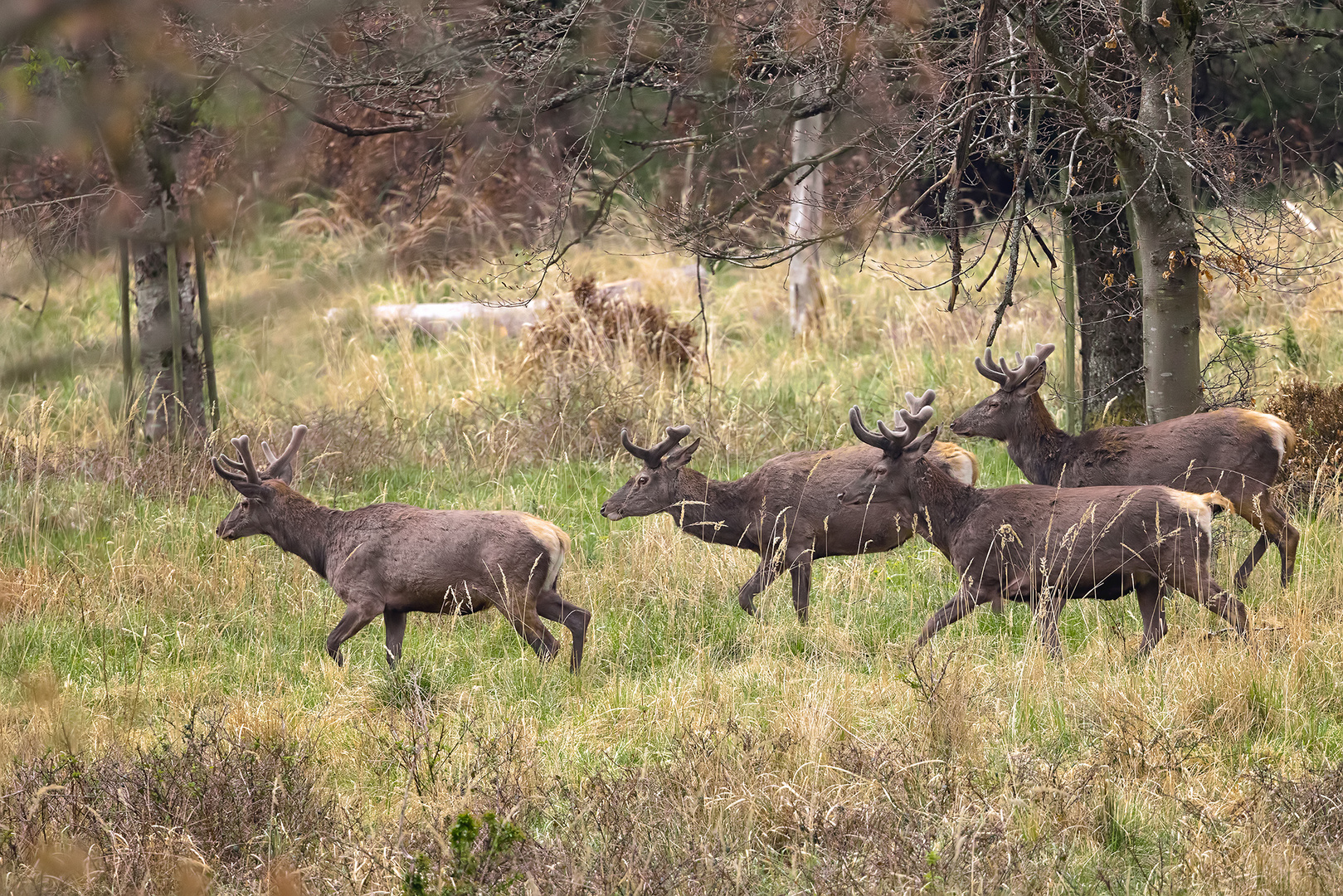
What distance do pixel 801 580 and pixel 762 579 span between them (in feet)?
0.83

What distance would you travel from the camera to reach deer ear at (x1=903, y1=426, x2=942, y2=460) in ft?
25.7

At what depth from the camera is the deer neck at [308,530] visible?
7.80 metres

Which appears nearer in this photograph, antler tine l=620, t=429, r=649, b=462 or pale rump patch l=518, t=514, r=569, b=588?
pale rump patch l=518, t=514, r=569, b=588

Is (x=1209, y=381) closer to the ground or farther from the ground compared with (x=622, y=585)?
farther from the ground

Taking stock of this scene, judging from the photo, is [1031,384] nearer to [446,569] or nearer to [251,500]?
[446,569]

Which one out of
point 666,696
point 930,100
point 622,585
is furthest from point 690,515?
point 930,100

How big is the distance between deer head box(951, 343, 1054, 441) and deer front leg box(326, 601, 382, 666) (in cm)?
397

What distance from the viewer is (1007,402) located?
8992 mm

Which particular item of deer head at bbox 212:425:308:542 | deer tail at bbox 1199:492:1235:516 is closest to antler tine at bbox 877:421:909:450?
deer tail at bbox 1199:492:1235:516

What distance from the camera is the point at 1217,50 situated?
9.49m

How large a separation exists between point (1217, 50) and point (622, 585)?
553cm

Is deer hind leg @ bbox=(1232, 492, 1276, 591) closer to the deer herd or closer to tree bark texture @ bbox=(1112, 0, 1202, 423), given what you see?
the deer herd

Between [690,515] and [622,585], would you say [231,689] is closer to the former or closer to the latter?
[622,585]

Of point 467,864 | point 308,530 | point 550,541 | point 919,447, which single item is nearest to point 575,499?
point 308,530
